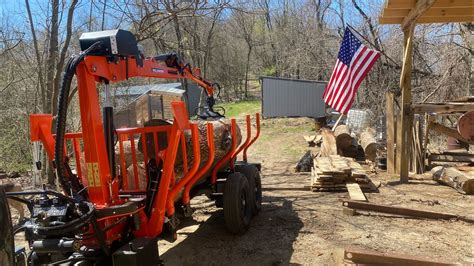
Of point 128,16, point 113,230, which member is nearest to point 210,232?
point 113,230

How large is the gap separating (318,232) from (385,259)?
1.49m

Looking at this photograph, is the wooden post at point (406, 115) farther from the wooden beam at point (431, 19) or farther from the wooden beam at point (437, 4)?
the wooden beam at point (437, 4)

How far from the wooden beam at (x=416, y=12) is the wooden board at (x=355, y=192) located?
3.35 meters

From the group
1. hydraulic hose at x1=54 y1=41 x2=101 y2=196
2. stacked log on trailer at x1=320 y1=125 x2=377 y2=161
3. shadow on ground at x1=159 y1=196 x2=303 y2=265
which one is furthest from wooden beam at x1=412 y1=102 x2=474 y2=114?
hydraulic hose at x1=54 y1=41 x2=101 y2=196

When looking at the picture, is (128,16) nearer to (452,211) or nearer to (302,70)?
(452,211)

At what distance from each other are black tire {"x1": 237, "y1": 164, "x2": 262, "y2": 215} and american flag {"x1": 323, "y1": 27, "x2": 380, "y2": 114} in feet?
16.3

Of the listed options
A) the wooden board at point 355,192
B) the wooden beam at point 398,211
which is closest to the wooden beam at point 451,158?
the wooden board at point 355,192

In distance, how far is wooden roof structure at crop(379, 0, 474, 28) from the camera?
8391 millimetres

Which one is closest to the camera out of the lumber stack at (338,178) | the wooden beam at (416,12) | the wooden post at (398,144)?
the wooden beam at (416,12)

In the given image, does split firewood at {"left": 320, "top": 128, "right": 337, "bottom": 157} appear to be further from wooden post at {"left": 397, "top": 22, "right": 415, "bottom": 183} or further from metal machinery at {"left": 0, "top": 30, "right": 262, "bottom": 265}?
metal machinery at {"left": 0, "top": 30, "right": 262, "bottom": 265}

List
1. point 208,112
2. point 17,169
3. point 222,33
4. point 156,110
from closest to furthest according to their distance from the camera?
1. point 208,112
2. point 17,169
3. point 156,110
4. point 222,33

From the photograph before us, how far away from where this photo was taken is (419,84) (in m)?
15.8

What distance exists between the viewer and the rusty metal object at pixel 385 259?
4.32 meters

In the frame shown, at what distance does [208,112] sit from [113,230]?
11.0ft
